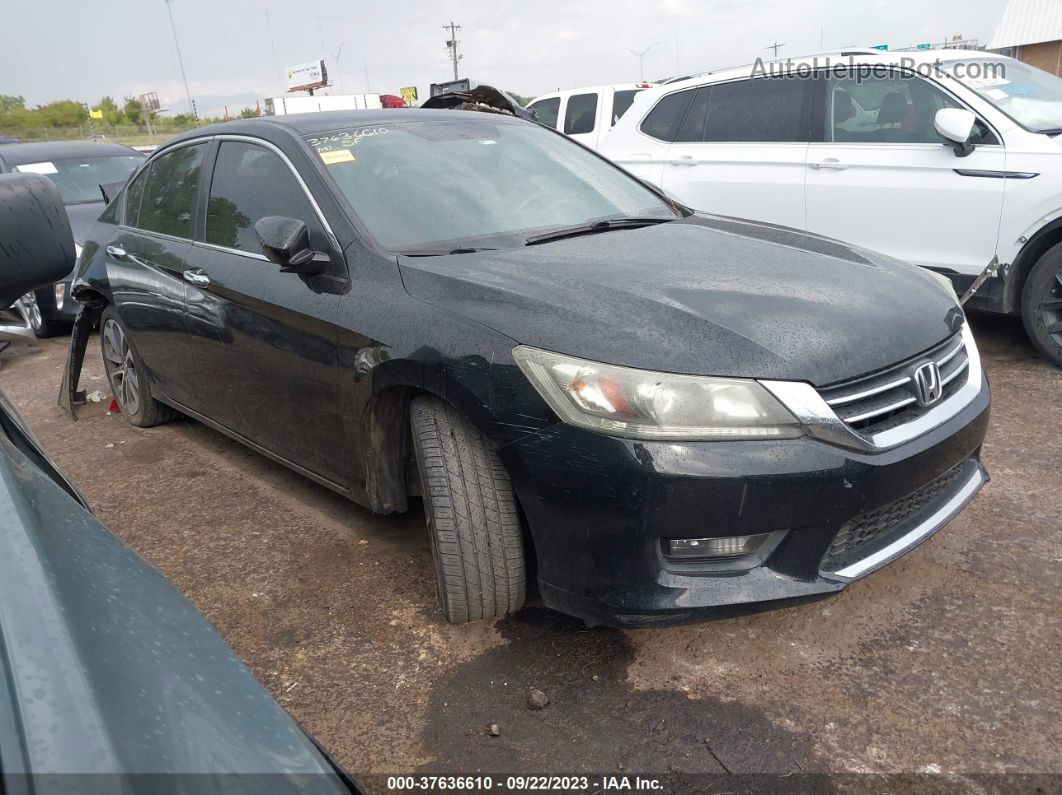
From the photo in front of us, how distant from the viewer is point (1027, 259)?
4.75m

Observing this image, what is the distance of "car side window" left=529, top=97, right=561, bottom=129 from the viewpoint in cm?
1217

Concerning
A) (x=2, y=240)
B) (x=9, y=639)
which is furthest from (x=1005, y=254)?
(x=9, y=639)

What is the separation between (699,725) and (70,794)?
1781 mm

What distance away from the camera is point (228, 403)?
3.66 m

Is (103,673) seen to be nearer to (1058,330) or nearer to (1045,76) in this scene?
(1058,330)

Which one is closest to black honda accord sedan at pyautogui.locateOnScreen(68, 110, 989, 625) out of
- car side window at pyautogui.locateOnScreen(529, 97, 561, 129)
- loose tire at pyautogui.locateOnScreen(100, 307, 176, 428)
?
loose tire at pyautogui.locateOnScreen(100, 307, 176, 428)

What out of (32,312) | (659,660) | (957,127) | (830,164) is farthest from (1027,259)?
(32,312)

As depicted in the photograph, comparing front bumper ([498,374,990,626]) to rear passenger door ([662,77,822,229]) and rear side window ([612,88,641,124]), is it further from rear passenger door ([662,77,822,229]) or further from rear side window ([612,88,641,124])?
rear side window ([612,88,641,124])

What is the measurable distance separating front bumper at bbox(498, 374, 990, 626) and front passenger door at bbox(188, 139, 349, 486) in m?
0.96

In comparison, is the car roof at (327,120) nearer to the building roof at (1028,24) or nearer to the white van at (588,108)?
the white van at (588,108)

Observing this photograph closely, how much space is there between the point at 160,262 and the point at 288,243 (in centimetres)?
148

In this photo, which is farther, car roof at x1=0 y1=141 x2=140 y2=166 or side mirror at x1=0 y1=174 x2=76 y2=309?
car roof at x1=0 y1=141 x2=140 y2=166

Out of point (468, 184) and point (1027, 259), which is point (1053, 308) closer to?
point (1027, 259)

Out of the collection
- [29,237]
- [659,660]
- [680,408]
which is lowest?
[659,660]
